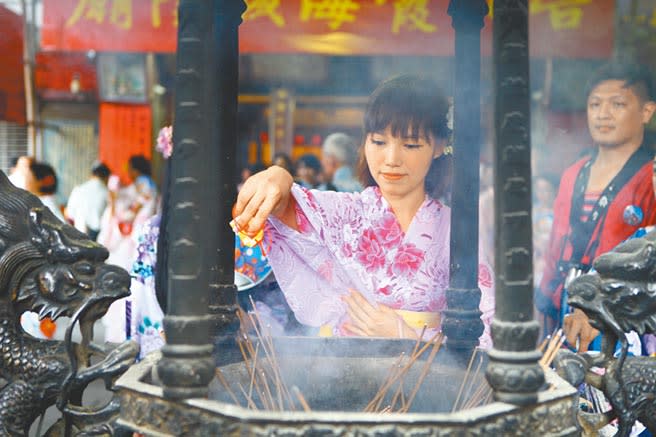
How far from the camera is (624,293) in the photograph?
2391mm

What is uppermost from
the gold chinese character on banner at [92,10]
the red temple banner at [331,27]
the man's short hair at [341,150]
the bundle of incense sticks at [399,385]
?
the gold chinese character on banner at [92,10]

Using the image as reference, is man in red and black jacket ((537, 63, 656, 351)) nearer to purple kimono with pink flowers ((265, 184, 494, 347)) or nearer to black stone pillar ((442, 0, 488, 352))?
purple kimono with pink flowers ((265, 184, 494, 347))

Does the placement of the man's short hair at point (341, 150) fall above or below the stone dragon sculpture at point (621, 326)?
above

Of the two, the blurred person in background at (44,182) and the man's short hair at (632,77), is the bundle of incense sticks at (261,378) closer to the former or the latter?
the man's short hair at (632,77)

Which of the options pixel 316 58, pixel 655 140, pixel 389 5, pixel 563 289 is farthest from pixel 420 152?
pixel 316 58

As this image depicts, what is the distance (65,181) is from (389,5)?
294 inches

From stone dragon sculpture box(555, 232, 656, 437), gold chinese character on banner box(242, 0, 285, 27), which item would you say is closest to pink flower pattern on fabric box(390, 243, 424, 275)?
stone dragon sculpture box(555, 232, 656, 437)

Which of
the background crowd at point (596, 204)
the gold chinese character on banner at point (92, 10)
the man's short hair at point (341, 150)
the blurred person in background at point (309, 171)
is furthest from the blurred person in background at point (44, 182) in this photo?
the background crowd at point (596, 204)

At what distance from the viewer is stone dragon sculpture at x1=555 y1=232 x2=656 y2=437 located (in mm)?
2379

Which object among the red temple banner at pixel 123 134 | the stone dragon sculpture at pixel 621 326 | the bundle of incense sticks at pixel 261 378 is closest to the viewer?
the stone dragon sculpture at pixel 621 326

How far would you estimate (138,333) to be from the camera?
14.4 ft

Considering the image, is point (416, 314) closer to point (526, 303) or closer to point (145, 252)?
point (526, 303)

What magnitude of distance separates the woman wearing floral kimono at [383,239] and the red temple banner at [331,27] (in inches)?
199

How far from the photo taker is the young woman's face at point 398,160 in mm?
3072
